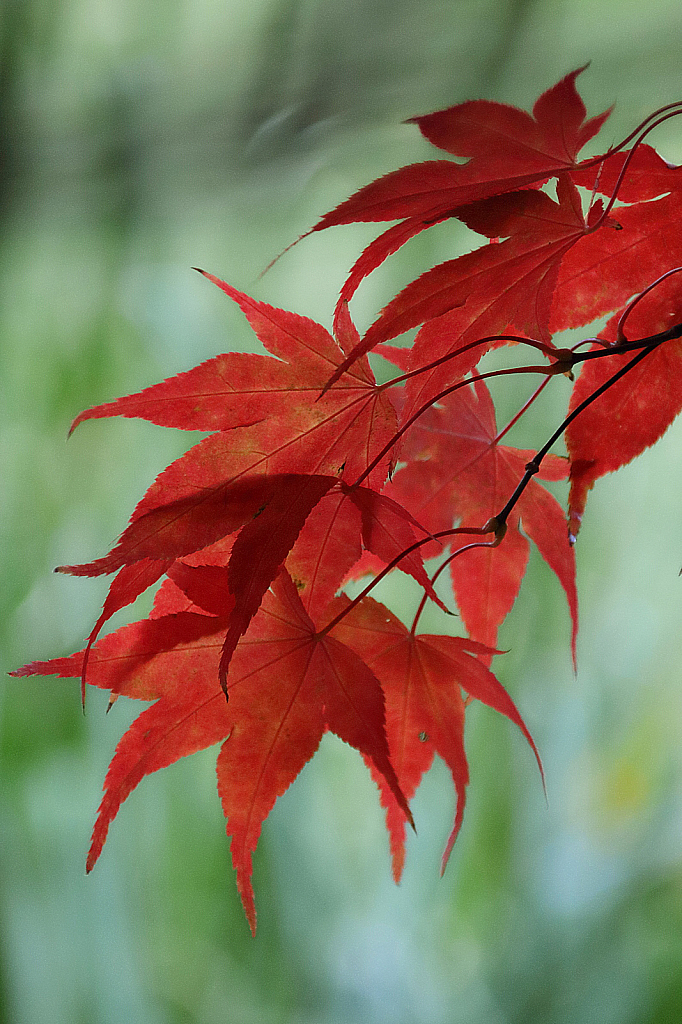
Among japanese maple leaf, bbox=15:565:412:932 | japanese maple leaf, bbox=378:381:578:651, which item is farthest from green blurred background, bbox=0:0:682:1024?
japanese maple leaf, bbox=15:565:412:932

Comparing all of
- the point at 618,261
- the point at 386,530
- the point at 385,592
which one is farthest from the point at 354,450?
the point at 385,592

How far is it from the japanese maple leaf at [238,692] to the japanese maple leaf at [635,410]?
14 cm

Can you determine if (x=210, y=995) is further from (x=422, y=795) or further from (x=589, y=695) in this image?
(x=589, y=695)

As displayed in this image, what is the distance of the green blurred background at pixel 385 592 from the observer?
94 cm

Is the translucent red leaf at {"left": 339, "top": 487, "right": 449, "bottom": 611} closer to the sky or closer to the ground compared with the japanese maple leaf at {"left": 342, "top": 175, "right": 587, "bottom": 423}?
A: closer to the ground

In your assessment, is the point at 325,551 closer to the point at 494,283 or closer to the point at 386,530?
the point at 386,530

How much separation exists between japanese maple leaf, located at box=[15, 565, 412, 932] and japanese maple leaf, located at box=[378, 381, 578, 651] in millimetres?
122

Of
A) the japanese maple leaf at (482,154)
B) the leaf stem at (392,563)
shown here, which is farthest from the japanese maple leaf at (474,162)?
the leaf stem at (392,563)

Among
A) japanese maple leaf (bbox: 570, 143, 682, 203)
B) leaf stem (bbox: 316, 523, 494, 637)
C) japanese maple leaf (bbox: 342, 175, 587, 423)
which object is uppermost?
japanese maple leaf (bbox: 570, 143, 682, 203)

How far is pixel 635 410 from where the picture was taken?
14.6 inches

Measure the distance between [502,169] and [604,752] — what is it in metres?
0.78

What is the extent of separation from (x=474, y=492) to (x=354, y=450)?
12 cm

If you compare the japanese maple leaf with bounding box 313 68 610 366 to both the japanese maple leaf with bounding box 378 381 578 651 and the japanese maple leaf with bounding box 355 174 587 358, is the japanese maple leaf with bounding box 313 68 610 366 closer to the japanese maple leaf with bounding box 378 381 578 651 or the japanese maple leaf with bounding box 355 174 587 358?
the japanese maple leaf with bounding box 355 174 587 358

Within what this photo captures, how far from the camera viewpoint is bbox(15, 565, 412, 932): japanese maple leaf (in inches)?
14.1
